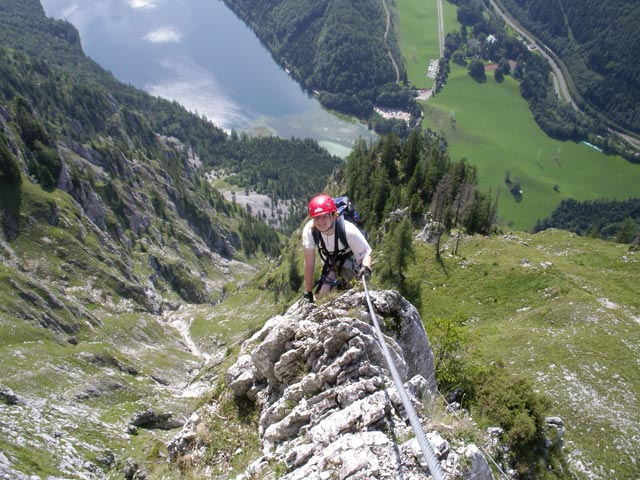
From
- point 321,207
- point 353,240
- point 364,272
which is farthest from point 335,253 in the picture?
point 321,207

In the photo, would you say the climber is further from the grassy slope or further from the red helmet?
the grassy slope

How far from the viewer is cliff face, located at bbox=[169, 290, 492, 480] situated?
36.0ft

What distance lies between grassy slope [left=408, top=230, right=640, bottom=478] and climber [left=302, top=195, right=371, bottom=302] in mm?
18029

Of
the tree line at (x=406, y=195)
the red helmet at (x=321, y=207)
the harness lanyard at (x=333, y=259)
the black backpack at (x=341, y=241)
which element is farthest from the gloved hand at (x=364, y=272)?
the tree line at (x=406, y=195)

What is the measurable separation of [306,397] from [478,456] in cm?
565

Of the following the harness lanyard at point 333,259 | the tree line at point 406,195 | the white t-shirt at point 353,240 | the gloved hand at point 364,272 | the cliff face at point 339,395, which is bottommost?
the tree line at point 406,195

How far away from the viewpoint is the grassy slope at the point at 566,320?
31312 millimetres

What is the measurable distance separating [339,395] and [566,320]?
41.0 m

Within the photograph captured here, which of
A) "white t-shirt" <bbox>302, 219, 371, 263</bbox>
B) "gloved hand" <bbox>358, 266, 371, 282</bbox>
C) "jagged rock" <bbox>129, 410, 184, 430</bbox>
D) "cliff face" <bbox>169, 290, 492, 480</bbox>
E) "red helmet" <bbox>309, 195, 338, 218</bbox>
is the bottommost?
"jagged rock" <bbox>129, 410, 184, 430</bbox>

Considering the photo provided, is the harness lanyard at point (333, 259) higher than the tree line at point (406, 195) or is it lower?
higher

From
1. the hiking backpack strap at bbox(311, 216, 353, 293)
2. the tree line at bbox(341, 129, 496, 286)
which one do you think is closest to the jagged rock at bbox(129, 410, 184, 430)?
the hiking backpack strap at bbox(311, 216, 353, 293)

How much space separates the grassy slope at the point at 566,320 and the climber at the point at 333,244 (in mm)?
18029

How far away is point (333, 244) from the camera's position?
15.8 m

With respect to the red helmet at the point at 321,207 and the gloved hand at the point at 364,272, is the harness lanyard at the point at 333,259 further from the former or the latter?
the gloved hand at the point at 364,272
